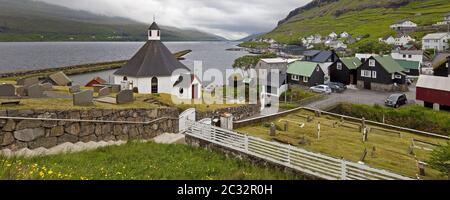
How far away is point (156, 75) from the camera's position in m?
27.5

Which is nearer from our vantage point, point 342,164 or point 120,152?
point 342,164

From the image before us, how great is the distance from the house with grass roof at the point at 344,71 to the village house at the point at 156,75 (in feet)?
88.5

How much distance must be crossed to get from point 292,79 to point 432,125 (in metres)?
22.3

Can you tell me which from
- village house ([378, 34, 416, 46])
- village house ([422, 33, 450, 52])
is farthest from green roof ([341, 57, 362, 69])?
village house ([378, 34, 416, 46])

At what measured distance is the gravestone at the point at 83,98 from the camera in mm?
13266

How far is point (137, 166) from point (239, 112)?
16.2 metres

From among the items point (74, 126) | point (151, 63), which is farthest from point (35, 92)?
point (151, 63)

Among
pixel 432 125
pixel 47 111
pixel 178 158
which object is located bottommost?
pixel 432 125

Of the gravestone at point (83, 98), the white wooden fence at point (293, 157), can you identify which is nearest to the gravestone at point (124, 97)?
the gravestone at point (83, 98)

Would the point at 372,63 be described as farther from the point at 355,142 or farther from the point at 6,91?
the point at 6,91

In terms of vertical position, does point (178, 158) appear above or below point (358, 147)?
above
